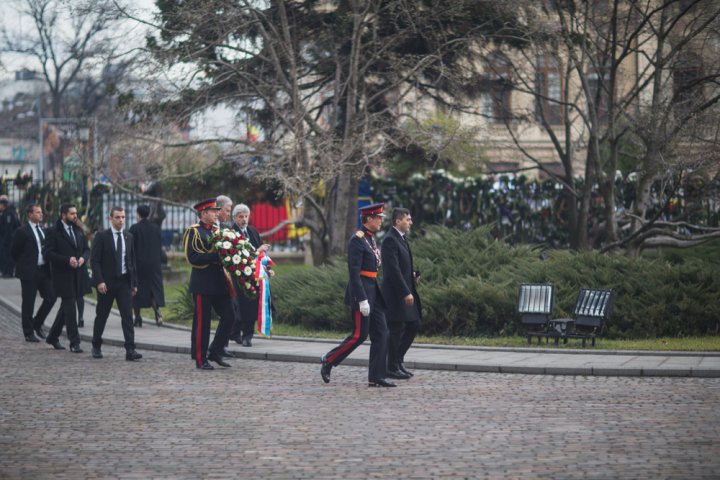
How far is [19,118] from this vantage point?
2475 inches

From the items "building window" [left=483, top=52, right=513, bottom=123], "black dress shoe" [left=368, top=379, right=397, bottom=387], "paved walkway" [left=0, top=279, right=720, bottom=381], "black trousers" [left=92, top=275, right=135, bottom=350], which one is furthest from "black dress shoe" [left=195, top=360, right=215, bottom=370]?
"building window" [left=483, top=52, right=513, bottom=123]

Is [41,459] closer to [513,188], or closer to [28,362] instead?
[28,362]

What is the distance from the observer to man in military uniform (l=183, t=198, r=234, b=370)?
548 inches

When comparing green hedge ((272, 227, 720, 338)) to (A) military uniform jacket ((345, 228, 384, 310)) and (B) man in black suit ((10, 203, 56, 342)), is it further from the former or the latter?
(A) military uniform jacket ((345, 228, 384, 310))

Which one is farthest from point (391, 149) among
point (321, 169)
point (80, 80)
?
point (80, 80)

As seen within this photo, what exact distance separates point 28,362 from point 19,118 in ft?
166

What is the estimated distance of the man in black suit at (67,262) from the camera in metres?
15.8

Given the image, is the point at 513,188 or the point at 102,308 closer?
the point at 102,308

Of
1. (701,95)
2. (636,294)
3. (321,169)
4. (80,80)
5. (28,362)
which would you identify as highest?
(80,80)

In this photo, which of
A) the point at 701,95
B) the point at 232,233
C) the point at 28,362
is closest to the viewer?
the point at 232,233

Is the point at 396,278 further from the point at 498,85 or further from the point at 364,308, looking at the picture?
the point at 498,85

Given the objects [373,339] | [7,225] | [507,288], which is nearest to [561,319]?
[507,288]

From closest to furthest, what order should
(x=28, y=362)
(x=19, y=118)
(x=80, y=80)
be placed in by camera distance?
(x=28, y=362) → (x=80, y=80) → (x=19, y=118)

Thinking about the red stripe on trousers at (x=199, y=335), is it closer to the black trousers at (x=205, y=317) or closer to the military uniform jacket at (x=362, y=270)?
the black trousers at (x=205, y=317)
